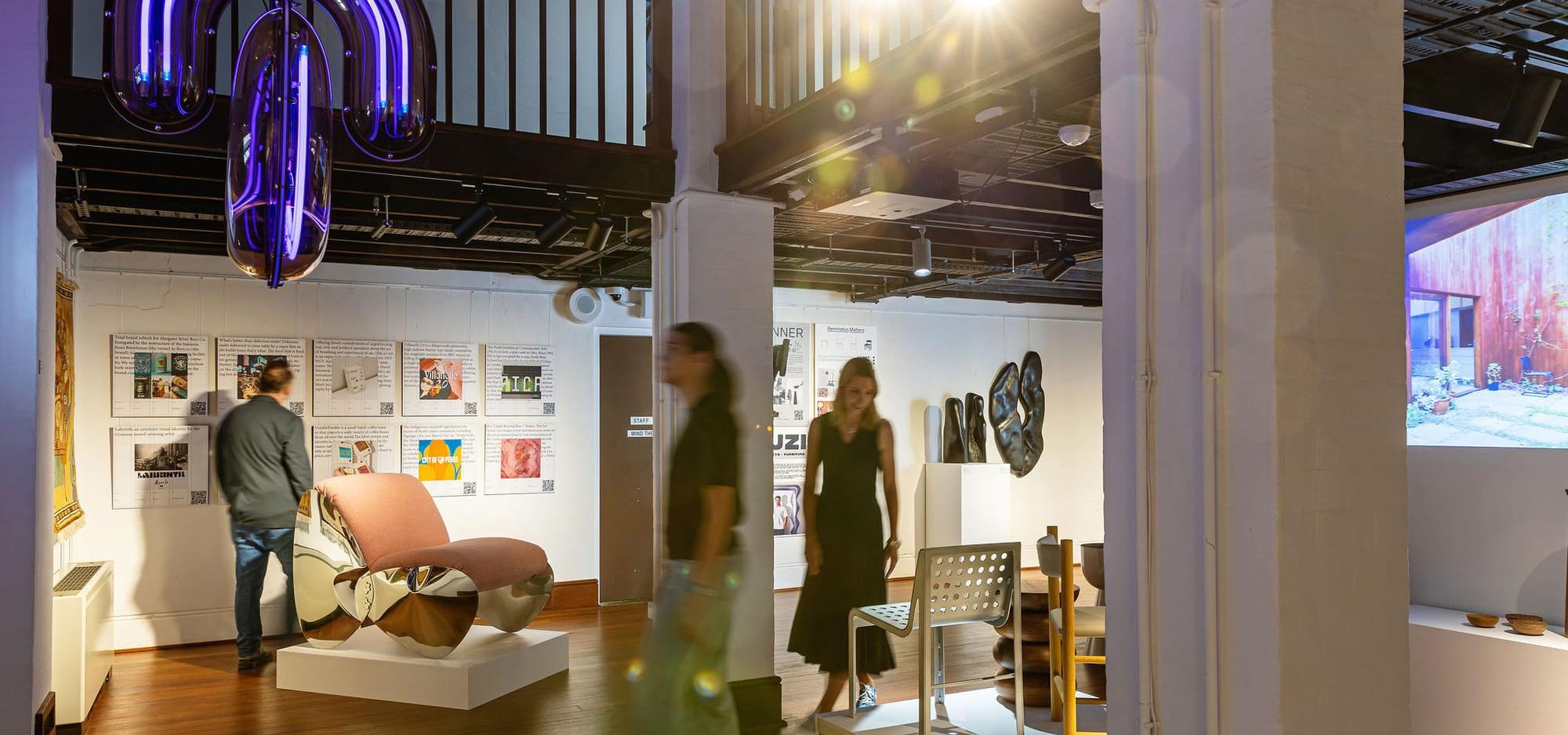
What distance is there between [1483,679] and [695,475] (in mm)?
3128

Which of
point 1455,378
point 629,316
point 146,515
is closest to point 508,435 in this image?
point 629,316

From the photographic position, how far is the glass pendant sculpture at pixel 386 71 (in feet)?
8.88

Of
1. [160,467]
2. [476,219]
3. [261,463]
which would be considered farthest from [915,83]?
[160,467]

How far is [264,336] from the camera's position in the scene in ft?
22.5

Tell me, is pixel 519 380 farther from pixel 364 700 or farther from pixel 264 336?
pixel 364 700

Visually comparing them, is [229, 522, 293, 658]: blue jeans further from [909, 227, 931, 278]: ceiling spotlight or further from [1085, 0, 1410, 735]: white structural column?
[1085, 0, 1410, 735]: white structural column

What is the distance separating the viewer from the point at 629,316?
8.14 meters

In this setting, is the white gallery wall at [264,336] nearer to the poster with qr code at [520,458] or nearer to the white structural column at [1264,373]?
the poster with qr code at [520,458]

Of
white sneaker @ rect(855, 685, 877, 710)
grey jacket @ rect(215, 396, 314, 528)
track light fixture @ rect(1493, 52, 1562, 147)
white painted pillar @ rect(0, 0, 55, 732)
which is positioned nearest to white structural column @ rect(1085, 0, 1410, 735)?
track light fixture @ rect(1493, 52, 1562, 147)

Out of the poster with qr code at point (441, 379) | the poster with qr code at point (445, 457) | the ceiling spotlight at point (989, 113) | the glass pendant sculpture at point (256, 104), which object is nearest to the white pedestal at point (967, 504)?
the poster with qr code at point (445, 457)

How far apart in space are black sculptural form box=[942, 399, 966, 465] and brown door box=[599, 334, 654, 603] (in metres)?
2.81

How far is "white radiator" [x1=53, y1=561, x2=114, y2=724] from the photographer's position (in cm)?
453

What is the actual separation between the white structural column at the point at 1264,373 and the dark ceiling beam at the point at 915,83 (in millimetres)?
607

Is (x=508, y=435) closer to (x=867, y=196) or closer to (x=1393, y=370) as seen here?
(x=867, y=196)
